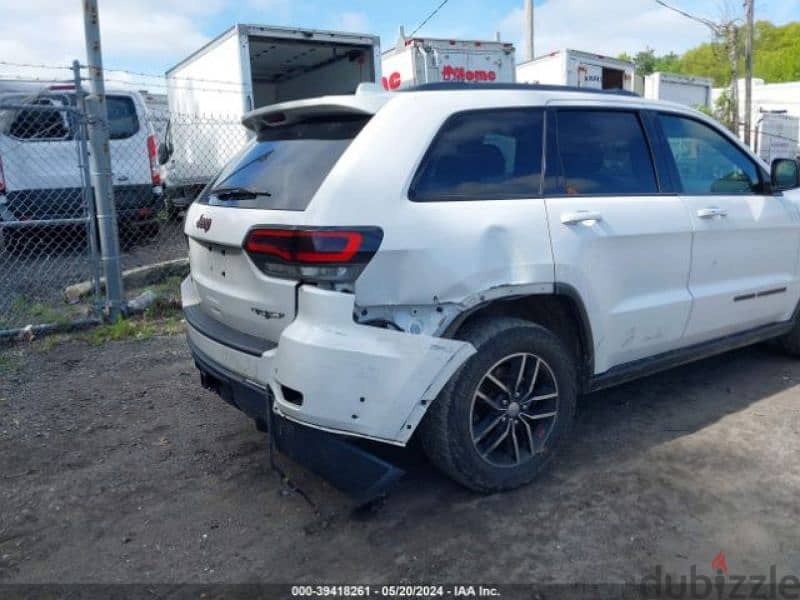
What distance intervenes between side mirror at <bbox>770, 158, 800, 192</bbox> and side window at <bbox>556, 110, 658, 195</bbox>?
1.14 metres

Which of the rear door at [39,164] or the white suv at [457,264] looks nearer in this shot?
the white suv at [457,264]

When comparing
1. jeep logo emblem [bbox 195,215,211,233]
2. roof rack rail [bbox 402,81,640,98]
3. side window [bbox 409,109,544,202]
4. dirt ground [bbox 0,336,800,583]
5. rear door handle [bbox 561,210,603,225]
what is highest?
roof rack rail [bbox 402,81,640,98]

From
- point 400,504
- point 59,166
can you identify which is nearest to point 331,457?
point 400,504

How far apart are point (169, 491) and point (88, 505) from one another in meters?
0.37

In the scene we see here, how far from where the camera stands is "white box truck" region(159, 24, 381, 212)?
34.7ft

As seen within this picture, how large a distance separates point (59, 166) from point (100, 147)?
13.8 ft

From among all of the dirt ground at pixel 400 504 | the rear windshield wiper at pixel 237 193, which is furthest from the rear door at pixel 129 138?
the rear windshield wiper at pixel 237 193

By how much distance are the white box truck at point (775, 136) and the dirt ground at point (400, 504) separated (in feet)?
59.6

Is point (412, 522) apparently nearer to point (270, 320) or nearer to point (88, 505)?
point (270, 320)

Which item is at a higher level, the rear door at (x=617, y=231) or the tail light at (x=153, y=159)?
the tail light at (x=153, y=159)

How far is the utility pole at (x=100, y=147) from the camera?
5.80m

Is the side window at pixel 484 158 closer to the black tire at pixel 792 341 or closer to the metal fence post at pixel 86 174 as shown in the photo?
the black tire at pixel 792 341

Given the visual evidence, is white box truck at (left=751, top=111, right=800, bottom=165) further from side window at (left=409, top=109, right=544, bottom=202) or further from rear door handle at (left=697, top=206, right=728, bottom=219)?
side window at (left=409, top=109, right=544, bottom=202)

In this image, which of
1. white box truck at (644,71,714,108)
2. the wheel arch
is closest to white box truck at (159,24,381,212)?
the wheel arch
